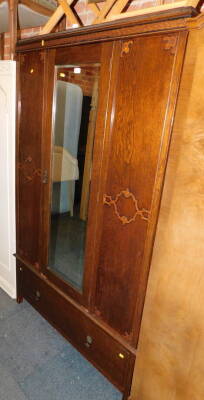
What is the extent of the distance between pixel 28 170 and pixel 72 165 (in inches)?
15.0

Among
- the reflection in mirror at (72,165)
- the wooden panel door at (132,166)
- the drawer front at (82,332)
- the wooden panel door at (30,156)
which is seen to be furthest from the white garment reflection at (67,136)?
the drawer front at (82,332)

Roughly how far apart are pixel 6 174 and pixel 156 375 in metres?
1.61

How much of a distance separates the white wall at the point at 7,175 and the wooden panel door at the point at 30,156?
9 cm

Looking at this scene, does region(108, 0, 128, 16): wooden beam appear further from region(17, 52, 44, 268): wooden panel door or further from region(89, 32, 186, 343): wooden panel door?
region(17, 52, 44, 268): wooden panel door

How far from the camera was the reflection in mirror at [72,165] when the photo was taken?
4.12 ft

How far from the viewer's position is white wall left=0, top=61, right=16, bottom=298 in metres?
1.64

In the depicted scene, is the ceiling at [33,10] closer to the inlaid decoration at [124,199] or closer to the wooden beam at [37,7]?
the wooden beam at [37,7]

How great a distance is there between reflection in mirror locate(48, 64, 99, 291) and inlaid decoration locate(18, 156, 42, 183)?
15 centimetres

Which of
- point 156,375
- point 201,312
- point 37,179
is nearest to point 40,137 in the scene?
point 37,179

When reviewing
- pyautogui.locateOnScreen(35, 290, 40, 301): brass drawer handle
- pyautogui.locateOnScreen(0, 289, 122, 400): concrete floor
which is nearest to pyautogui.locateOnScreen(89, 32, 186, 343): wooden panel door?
pyautogui.locateOnScreen(0, 289, 122, 400): concrete floor

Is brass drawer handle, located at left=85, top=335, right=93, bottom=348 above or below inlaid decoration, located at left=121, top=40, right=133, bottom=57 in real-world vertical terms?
below

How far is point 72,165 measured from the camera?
4.75 ft

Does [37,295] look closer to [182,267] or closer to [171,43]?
[182,267]

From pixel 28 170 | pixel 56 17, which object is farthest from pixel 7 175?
pixel 56 17
